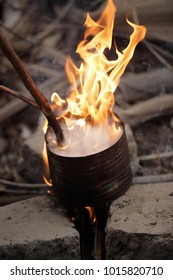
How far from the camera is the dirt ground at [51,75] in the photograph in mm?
3162

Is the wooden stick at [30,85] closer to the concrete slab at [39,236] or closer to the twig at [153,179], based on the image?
the concrete slab at [39,236]

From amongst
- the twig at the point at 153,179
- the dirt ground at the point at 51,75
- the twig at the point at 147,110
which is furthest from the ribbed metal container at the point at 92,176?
the twig at the point at 147,110

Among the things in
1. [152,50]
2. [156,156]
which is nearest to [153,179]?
[156,156]

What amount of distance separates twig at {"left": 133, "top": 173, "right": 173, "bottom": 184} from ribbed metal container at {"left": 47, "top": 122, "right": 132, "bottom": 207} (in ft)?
0.82

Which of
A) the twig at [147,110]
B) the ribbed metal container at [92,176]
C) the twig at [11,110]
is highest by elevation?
the ribbed metal container at [92,176]

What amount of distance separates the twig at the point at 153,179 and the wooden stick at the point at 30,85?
0.53 m

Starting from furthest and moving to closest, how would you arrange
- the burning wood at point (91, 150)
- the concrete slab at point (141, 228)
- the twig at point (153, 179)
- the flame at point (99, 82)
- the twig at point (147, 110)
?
1. the twig at point (147, 110)
2. the twig at point (153, 179)
3. the flame at point (99, 82)
4. the burning wood at point (91, 150)
5. the concrete slab at point (141, 228)

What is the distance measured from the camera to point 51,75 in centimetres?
343

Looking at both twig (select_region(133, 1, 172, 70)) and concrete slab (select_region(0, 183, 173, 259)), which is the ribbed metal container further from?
twig (select_region(133, 1, 172, 70))

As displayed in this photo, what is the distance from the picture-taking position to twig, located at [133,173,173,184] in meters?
2.94

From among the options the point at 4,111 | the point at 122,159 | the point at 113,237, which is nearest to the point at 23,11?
the point at 4,111

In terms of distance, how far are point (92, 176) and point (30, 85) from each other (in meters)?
0.50

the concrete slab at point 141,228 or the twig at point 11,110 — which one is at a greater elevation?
the twig at point 11,110

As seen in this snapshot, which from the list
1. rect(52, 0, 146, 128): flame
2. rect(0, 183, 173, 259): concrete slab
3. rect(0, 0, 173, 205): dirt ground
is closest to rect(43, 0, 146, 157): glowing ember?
rect(52, 0, 146, 128): flame
